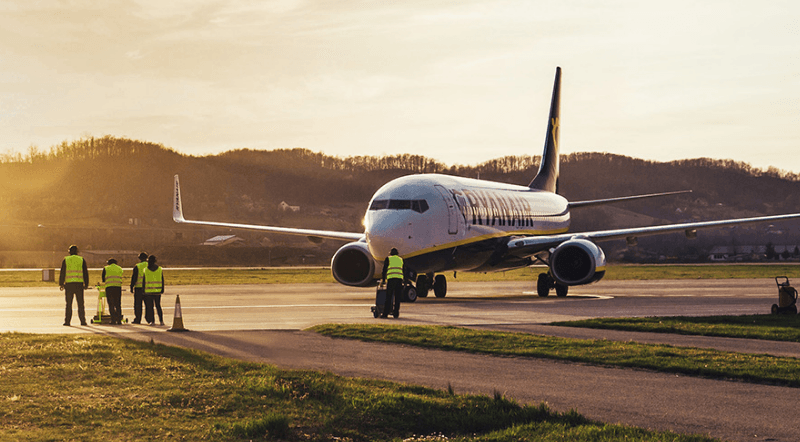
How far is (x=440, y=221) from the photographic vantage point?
28812 millimetres

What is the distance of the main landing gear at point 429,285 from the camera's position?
31984mm

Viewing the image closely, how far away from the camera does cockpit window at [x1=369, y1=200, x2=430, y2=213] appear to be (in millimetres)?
28156

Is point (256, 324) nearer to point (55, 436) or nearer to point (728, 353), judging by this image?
point (728, 353)

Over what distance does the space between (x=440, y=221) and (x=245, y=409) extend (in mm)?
20284

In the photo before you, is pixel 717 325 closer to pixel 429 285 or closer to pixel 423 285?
pixel 423 285

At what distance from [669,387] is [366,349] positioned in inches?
219

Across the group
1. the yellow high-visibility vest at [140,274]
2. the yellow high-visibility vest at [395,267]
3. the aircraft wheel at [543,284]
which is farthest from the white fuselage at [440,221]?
the yellow high-visibility vest at [140,274]

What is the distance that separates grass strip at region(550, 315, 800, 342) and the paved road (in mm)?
988

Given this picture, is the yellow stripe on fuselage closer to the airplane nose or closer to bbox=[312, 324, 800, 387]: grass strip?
the airplane nose

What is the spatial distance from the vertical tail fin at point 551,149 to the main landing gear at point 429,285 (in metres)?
12.3

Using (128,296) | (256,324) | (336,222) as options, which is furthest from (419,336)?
(336,222)

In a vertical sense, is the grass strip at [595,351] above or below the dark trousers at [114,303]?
below

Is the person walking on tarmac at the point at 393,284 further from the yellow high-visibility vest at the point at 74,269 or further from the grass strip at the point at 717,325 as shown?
the yellow high-visibility vest at the point at 74,269

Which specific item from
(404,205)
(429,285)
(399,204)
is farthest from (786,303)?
(429,285)
